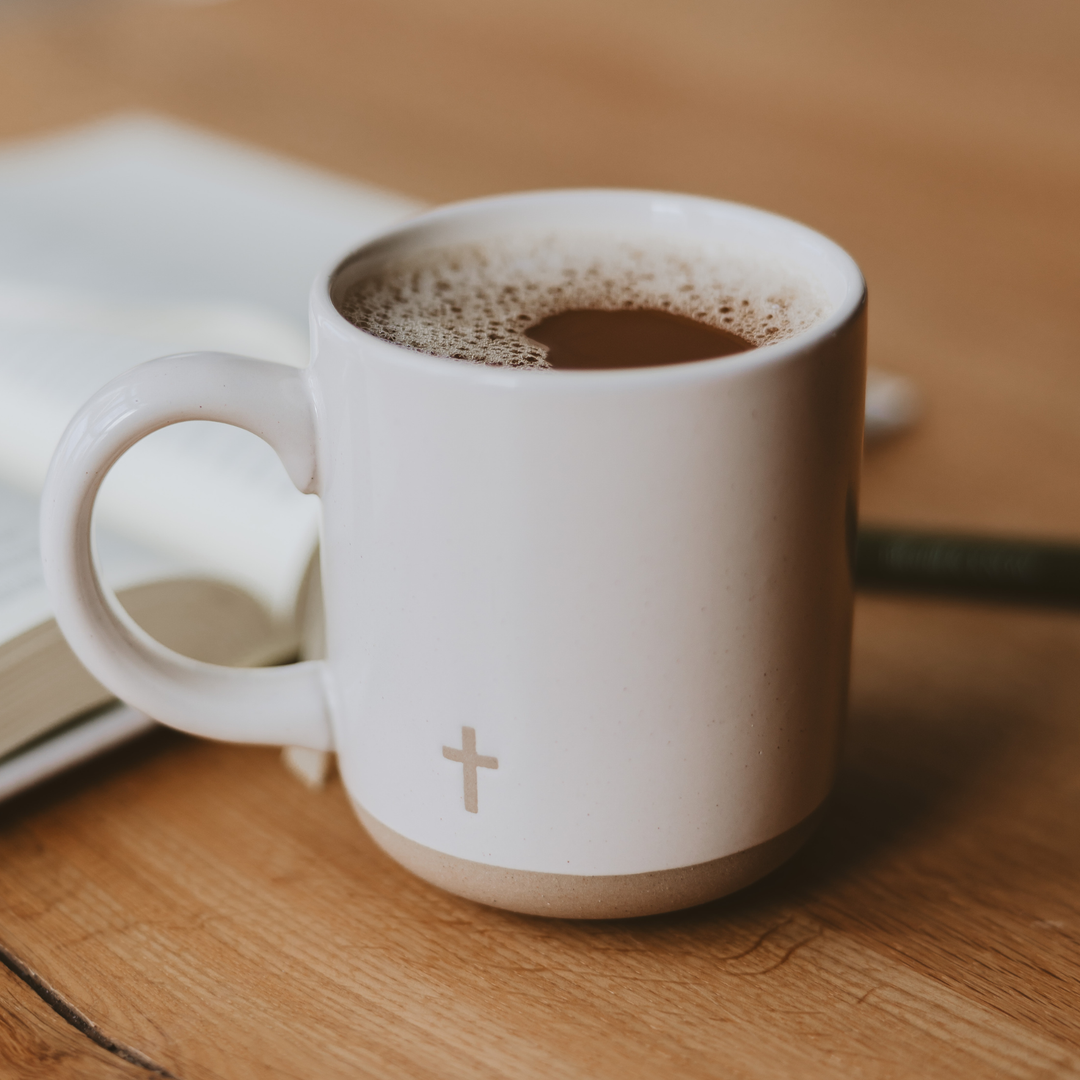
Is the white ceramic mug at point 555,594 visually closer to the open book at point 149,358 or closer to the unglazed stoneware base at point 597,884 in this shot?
the unglazed stoneware base at point 597,884

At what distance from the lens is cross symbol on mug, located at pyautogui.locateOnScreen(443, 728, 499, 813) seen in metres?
0.46

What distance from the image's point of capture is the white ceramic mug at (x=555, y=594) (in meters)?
0.42

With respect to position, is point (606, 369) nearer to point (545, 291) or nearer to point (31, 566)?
point (545, 291)

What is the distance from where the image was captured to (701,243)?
0.55 m

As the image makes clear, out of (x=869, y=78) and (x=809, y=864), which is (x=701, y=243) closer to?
(x=809, y=864)

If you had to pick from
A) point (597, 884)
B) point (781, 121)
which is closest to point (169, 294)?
point (597, 884)

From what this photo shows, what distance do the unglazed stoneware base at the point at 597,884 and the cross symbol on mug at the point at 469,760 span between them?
0.03 meters

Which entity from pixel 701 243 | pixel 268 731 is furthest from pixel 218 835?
pixel 701 243

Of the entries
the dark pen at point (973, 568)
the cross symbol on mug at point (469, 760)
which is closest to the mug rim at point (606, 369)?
the cross symbol on mug at point (469, 760)

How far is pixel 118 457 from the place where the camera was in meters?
0.46

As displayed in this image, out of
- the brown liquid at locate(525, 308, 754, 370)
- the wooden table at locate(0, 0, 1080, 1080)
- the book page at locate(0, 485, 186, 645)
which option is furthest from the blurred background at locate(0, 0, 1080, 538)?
the book page at locate(0, 485, 186, 645)

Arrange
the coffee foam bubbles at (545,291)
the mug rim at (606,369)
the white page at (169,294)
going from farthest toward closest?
1. the white page at (169,294)
2. the coffee foam bubbles at (545,291)
3. the mug rim at (606,369)

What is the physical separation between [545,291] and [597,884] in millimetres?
244

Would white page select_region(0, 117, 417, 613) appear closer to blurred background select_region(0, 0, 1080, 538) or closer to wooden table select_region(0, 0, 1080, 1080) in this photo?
wooden table select_region(0, 0, 1080, 1080)
